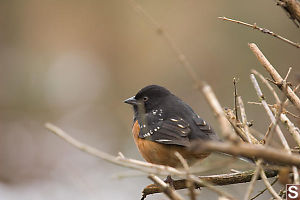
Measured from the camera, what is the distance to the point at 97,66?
10.0 metres

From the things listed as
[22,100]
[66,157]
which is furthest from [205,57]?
[22,100]

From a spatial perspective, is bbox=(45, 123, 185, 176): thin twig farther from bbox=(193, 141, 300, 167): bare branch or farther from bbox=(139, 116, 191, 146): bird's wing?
bbox=(139, 116, 191, 146): bird's wing

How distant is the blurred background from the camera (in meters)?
7.97

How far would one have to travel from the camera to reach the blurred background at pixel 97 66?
26.1ft

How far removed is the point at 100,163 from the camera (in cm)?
759

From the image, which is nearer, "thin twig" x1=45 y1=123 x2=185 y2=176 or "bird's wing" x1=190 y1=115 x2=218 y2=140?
"thin twig" x1=45 y1=123 x2=185 y2=176

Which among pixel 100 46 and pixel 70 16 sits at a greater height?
pixel 70 16

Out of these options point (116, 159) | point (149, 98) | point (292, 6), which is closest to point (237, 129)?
point (292, 6)

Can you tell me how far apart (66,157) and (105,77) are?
2188 mm

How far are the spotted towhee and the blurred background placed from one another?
10.3ft

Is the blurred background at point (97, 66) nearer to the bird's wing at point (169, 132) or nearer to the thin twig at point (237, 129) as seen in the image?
the bird's wing at point (169, 132)

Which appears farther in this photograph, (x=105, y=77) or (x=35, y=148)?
(x=105, y=77)

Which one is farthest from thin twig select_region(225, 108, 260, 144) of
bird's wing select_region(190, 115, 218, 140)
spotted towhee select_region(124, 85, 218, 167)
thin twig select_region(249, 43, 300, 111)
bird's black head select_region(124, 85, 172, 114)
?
bird's black head select_region(124, 85, 172, 114)

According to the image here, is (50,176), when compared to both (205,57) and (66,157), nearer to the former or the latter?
(66,157)
